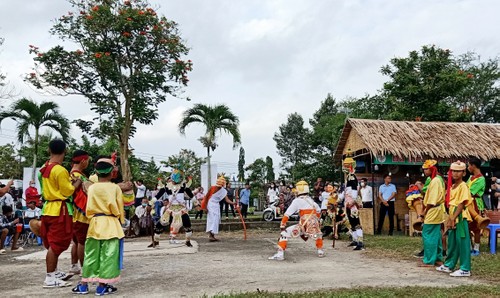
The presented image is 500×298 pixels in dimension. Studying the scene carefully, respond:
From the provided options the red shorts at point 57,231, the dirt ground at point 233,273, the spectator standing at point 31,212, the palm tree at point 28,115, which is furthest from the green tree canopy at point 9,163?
the red shorts at point 57,231

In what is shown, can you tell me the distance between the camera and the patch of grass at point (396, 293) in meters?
5.26

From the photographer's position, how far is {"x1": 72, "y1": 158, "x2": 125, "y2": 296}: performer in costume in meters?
5.64

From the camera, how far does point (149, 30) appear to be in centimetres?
1631

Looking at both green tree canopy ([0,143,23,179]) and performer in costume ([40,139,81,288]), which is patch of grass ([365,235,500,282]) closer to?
performer in costume ([40,139,81,288])

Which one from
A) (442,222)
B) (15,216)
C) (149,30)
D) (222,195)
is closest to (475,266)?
(442,222)

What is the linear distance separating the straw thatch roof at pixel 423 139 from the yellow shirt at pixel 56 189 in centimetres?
1008

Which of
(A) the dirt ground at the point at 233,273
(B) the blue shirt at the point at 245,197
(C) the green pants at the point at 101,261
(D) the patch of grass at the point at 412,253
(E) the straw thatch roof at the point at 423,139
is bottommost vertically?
(A) the dirt ground at the point at 233,273

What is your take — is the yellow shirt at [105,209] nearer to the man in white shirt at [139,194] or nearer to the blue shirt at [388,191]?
the blue shirt at [388,191]

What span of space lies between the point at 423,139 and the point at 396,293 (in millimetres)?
10872

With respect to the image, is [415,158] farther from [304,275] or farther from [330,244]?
[304,275]

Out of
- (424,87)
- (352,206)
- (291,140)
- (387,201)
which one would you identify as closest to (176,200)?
(352,206)

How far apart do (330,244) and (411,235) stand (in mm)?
3296

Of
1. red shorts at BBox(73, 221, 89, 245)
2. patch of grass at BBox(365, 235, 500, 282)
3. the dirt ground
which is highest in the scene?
red shorts at BBox(73, 221, 89, 245)

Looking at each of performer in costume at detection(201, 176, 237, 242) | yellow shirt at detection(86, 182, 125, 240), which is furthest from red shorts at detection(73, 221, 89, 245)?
performer in costume at detection(201, 176, 237, 242)
